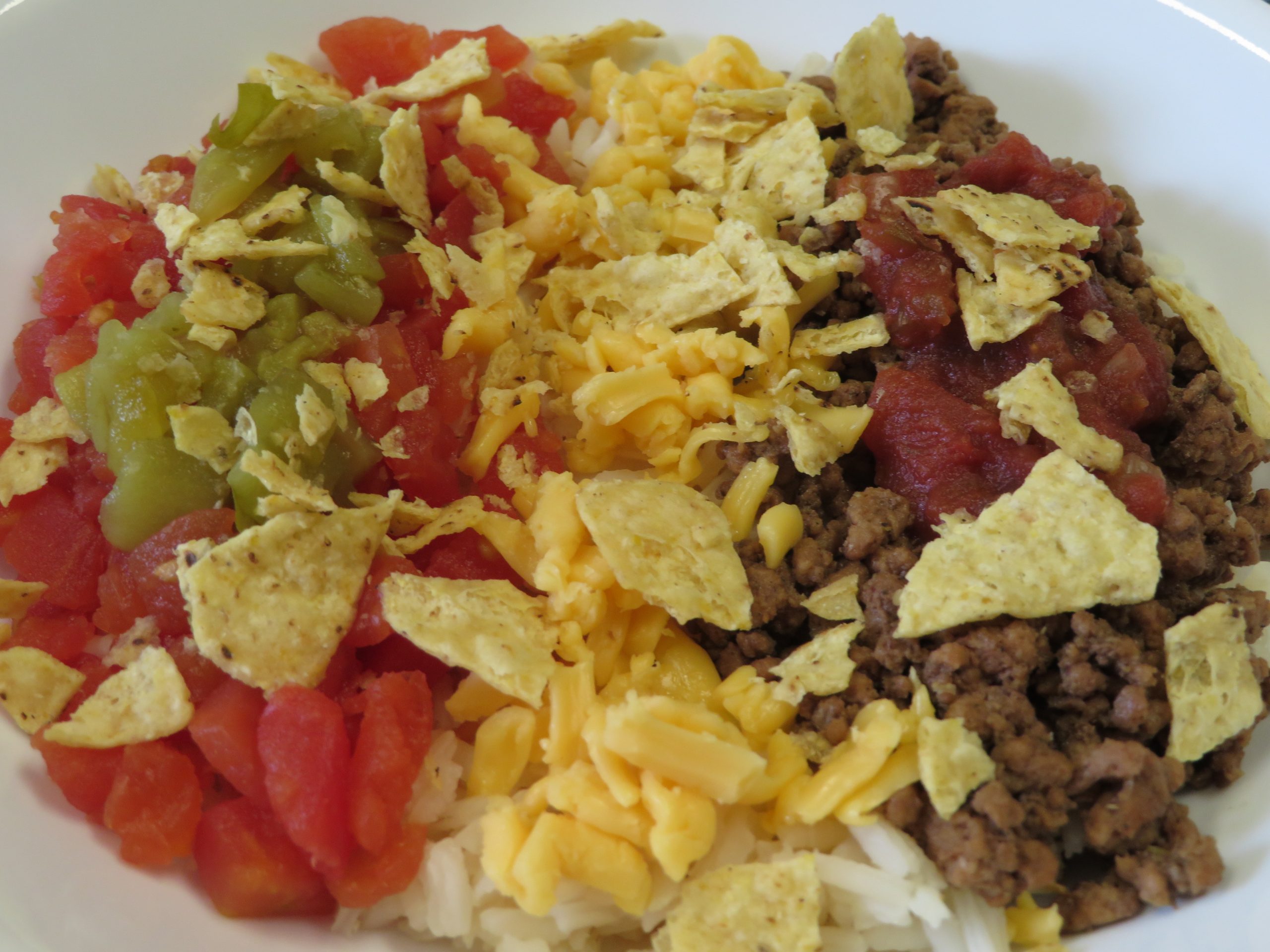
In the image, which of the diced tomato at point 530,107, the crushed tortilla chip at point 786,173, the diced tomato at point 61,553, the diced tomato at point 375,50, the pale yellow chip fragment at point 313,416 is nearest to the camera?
the pale yellow chip fragment at point 313,416

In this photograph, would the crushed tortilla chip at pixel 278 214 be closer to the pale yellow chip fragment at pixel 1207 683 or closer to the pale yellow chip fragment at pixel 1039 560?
the pale yellow chip fragment at pixel 1039 560

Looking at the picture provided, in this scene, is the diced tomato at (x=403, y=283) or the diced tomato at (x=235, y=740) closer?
the diced tomato at (x=235, y=740)

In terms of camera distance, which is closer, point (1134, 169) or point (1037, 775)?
point (1037, 775)

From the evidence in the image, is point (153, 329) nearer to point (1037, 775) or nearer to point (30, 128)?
point (30, 128)

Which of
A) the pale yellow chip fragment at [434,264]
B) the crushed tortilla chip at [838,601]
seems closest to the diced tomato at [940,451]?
the crushed tortilla chip at [838,601]

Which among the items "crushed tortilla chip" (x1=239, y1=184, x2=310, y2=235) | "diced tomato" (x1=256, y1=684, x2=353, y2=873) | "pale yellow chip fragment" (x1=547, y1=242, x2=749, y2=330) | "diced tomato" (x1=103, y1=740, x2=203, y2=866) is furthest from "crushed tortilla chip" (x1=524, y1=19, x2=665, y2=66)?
"diced tomato" (x1=103, y1=740, x2=203, y2=866)

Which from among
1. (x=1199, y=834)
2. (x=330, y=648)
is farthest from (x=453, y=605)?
(x=1199, y=834)
